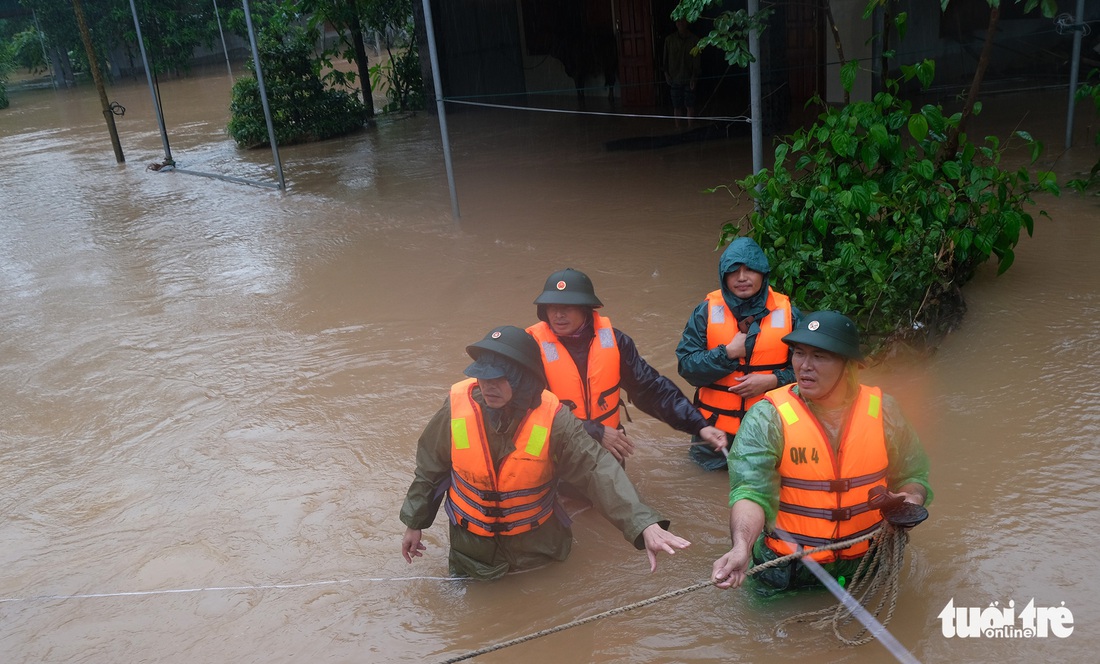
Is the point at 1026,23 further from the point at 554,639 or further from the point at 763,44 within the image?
the point at 554,639

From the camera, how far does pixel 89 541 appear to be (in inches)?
206

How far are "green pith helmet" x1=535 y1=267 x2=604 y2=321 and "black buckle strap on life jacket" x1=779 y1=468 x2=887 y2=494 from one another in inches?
54.6

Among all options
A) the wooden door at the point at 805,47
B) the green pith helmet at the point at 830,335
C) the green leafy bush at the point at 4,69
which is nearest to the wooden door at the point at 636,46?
the wooden door at the point at 805,47

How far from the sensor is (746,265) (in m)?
4.58

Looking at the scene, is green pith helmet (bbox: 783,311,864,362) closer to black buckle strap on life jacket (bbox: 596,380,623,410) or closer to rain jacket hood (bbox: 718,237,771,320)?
rain jacket hood (bbox: 718,237,771,320)

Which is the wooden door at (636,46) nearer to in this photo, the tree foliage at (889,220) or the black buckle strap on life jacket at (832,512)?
the tree foliage at (889,220)

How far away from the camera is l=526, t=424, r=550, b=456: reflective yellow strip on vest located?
3941mm

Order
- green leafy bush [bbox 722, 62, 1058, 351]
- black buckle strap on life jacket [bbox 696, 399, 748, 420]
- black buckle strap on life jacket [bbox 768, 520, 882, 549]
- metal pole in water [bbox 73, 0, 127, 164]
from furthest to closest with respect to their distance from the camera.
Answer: metal pole in water [bbox 73, 0, 127, 164], green leafy bush [bbox 722, 62, 1058, 351], black buckle strap on life jacket [bbox 696, 399, 748, 420], black buckle strap on life jacket [bbox 768, 520, 882, 549]

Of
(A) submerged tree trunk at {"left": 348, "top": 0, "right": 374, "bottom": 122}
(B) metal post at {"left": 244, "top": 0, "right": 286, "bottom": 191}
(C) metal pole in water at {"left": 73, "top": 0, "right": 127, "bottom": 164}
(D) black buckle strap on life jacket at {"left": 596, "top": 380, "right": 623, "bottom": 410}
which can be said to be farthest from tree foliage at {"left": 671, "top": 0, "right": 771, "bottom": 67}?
(A) submerged tree trunk at {"left": 348, "top": 0, "right": 374, "bottom": 122}

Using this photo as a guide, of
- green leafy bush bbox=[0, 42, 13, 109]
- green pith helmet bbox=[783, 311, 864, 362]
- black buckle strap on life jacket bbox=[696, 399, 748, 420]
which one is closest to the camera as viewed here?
green pith helmet bbox=[783, 311, 864, 362]

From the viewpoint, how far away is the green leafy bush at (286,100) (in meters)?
16.4

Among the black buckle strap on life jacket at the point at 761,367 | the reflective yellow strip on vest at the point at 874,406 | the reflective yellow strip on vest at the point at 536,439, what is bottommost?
the black buckle strap on life jacket at the point at 761,367

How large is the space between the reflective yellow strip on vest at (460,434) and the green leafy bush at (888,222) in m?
3.00

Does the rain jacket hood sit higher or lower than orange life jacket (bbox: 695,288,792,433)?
higher
